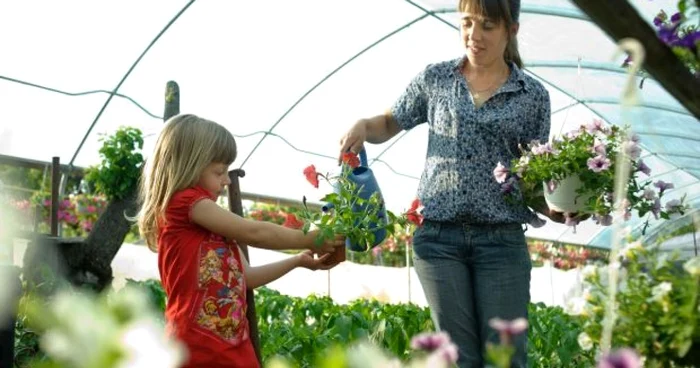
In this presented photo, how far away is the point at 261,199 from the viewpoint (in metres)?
9.41

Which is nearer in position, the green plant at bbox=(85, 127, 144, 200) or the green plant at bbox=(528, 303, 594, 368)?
the green plant at bbox=(528, 303, 594, 368)

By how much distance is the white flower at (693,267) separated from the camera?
967 millimetres

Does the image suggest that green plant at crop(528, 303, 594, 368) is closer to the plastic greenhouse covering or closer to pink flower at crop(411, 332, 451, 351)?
the plastic greenhouse covering

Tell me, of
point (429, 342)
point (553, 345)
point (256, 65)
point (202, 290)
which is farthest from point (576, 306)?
point (256, 65)

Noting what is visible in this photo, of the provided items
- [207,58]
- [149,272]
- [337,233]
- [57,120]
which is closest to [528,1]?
[207,58]

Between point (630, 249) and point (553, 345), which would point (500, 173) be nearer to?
point (630, 249)

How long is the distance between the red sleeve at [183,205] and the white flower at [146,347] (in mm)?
1792

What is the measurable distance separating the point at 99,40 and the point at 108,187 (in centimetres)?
125

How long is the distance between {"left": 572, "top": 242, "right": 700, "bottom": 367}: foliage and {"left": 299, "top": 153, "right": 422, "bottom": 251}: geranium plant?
0.99m

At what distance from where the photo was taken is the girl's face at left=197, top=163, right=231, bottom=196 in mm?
2326

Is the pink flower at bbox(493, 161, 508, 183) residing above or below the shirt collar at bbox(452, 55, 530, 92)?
below

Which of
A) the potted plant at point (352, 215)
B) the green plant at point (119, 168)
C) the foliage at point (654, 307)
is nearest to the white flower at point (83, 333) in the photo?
the foliage at point (654, 307)

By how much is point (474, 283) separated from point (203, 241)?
2.13 feet

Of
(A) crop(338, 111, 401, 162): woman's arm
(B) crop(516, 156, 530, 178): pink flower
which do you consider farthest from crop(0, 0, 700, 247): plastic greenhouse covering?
(B) crop(516, 156, 530, 178): pink flower
